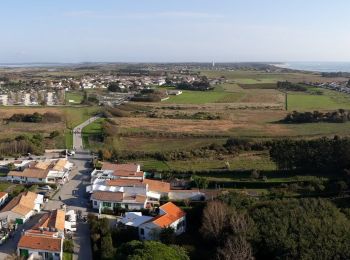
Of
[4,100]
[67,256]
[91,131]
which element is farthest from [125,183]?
[4,100]

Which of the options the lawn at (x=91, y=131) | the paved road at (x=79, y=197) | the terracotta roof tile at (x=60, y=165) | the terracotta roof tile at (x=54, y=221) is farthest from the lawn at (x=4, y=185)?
the lawn at (x=91, y=131)

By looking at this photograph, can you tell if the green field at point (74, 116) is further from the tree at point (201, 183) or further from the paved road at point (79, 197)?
the tree at point (201, 183)

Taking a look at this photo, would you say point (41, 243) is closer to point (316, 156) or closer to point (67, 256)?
point (67, 256)

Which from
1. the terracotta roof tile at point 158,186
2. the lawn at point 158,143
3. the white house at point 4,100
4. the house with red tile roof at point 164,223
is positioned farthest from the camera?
the white house at point 4,100

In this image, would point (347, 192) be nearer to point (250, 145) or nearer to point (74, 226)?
point (250, 145)

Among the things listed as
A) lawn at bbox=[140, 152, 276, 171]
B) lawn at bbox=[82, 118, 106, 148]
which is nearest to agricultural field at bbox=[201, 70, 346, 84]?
lawn at bbox=[82, 118, 106, 148]

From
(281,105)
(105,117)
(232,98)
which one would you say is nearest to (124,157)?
(105,117)

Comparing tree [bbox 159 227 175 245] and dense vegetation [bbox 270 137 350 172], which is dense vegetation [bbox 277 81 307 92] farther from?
tree [bbox 159 227 175 245]
